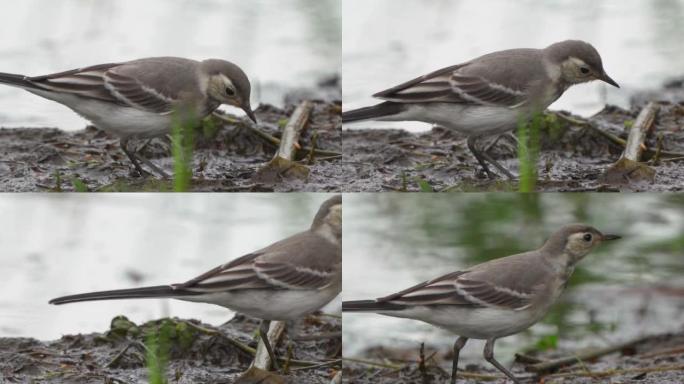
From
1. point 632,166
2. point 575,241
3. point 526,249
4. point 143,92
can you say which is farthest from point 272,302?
point 632,166

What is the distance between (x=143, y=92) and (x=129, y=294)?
112cm

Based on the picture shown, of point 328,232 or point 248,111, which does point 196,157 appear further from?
point 328,232

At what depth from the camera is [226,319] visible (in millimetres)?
7008

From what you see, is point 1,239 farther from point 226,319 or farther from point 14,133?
point 226,319

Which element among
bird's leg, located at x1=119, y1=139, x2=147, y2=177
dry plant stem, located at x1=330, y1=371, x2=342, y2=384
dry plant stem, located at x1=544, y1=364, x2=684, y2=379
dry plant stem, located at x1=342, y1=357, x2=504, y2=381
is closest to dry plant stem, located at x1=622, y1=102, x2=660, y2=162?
dry plant stem, located at x1=544, y1=364, x2=684, y2=379

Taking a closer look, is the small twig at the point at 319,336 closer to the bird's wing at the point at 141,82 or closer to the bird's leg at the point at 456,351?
the bird's leg at the point at 456,351

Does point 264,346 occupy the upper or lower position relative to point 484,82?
lower

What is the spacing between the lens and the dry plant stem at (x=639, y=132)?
683 cm

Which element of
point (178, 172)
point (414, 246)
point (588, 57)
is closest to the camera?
point (178, 172)

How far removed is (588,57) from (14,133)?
3.12m

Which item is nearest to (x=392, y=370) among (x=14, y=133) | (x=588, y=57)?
(x=588, y=57)

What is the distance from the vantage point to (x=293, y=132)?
22.2 feet

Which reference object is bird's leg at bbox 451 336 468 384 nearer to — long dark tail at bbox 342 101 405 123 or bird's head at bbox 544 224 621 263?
bird's head at bbox 544 224 621 263

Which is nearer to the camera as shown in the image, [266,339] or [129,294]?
[129,294]
